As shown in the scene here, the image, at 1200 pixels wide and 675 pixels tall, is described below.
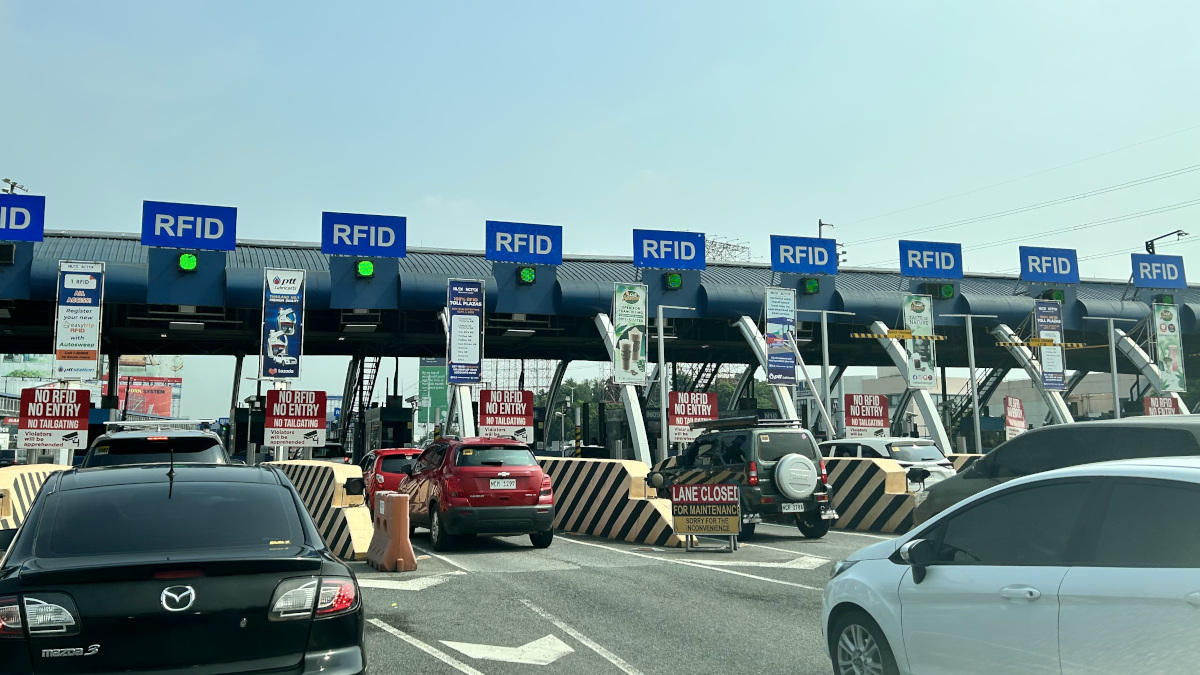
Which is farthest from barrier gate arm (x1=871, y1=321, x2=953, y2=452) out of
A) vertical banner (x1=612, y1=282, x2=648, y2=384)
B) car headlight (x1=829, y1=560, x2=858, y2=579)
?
car headlight (x1=829, y1=560, x2=858, y2=579)

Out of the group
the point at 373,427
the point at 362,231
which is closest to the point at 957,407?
the point at 373,427

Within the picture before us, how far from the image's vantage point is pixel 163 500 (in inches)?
204

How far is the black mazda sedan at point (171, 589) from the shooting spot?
403cm

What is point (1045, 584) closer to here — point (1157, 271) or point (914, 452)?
point (914, 452)

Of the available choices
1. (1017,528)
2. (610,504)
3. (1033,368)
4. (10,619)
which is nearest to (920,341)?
(1033,368)

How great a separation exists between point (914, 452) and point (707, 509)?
8.06 metres

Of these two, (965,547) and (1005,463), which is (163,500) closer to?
(965,547)

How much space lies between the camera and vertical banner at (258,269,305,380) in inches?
1027

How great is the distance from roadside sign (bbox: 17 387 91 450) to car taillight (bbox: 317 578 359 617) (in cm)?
2258

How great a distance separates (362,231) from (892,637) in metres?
25.9

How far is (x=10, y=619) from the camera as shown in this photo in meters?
3.97

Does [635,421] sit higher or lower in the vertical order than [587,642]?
higher

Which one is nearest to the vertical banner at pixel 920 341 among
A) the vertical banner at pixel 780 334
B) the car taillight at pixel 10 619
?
the vertical banner at pixel 780 334

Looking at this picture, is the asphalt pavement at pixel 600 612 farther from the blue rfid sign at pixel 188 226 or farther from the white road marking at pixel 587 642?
the blue rfid sign at pixel 188 226
